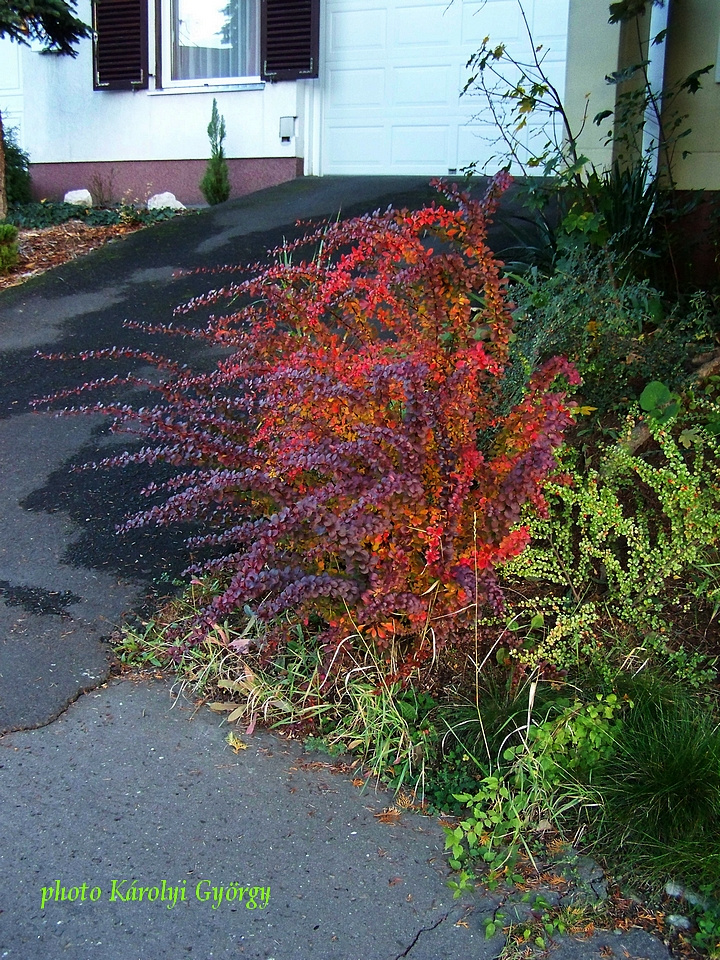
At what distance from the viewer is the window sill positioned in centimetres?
1039

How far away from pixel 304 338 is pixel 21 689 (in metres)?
1.63

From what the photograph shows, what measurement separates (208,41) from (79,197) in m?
2.43

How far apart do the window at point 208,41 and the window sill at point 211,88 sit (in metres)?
0.07

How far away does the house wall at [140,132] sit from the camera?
34.1 ft

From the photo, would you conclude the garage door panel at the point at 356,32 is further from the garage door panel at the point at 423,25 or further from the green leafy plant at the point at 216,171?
the green leafy plant at the point at 216,171

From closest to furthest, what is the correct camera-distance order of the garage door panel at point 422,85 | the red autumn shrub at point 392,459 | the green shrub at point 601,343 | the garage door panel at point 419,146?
the red autumn shrub at point 392,459, the green shrub at point 601,343, the garage door panel at point 422,85, the garage door panel at point 419,146

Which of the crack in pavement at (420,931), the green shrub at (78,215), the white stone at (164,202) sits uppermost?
the white stone at (164,202)

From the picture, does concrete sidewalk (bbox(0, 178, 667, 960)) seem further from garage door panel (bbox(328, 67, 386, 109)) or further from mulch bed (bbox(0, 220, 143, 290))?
Result: garage door panel (bbox(328, 67, 386, 109))

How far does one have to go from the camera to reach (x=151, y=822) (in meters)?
2.57

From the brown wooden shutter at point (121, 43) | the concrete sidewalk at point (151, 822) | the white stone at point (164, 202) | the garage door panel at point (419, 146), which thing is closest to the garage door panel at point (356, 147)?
the garage door panel at point (419, 146)

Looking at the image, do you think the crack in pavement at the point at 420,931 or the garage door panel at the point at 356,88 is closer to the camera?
the crack in pavement at the point at 420,931

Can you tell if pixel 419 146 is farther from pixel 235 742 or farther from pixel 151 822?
pixel 151 822

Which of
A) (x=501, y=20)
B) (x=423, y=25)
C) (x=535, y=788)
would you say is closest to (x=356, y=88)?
(x=423, y=25)

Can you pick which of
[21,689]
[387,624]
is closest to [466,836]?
[387,624]
